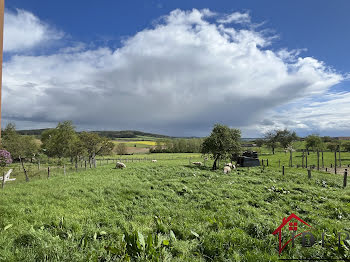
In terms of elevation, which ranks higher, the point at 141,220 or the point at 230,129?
the point at 230,129

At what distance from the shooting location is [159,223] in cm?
704

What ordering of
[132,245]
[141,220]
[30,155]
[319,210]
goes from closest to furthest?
[132,245] → [141,220] → [319,210] → [30,155]

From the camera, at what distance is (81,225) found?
6621 millimetres

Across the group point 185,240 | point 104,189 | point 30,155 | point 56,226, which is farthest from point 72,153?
point 185,240

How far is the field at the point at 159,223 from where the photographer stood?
481 cm

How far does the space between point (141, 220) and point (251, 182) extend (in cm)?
1256

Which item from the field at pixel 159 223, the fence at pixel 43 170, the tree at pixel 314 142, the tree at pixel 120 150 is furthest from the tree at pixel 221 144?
the tree at pixel 120 150

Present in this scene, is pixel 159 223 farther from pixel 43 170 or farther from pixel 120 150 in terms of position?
pixel 120 150

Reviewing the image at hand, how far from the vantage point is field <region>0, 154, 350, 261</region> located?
4.81 metres

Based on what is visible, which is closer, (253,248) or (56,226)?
(253,248)

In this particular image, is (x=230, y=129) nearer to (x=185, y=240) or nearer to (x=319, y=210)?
(x=319, y=210)

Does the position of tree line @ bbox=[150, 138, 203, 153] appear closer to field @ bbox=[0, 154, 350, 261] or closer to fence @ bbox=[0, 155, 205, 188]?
fence @ bbox=[0, 155, 205, 188]

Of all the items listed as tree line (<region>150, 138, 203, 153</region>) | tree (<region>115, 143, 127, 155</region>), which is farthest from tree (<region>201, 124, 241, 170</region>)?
tree line (<region>150, 138, 203, 153</region>)

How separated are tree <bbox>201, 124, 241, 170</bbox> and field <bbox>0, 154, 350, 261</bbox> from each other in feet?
50.5
